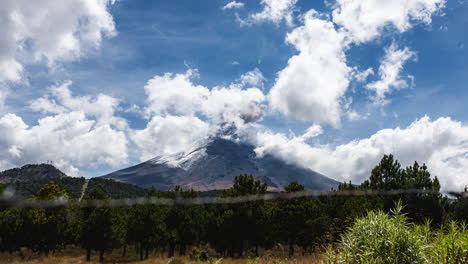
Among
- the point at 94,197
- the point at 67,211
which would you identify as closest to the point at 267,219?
the point at 94,197

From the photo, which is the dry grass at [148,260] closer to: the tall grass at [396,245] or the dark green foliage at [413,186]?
the tall grass at [396,245]

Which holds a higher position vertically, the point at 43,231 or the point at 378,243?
the point at 378,243

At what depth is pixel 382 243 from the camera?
7.36 meters

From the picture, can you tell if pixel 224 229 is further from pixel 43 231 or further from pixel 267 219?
pixel 43 231

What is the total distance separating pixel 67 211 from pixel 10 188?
4424 cm

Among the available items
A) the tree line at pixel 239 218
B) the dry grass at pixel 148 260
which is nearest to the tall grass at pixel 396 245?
the dry grass at pixel 148 260

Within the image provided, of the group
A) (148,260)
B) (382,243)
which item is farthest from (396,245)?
(148,260)

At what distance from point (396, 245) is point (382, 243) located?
0.31 metres

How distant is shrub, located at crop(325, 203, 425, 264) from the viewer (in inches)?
280

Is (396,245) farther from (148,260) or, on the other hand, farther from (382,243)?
(148,260)

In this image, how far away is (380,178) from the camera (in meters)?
39.7

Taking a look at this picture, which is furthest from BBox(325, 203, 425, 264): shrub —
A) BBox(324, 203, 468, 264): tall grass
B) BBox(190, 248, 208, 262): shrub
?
BBox(190, 248, 208, 262): shrub

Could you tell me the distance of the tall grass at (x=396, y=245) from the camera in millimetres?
6551

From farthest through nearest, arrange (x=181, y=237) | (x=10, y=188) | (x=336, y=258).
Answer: (x=181, y=237), (x=336, y=258), (x=10, y=188)
